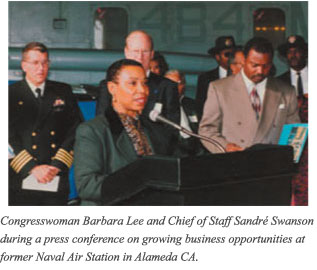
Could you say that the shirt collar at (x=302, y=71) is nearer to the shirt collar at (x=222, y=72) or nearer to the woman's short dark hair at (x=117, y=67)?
the shirt collar at (x=222, y=72)

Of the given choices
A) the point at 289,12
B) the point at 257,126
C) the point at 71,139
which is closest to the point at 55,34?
the point at 289,12

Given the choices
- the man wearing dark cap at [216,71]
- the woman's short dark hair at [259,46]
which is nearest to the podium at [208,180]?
the woman's short dark hair at [259,46]

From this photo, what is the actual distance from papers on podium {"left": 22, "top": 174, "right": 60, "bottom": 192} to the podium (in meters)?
1.28

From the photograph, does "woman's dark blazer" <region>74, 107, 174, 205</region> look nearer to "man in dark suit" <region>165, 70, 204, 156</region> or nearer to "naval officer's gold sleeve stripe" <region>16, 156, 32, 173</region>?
"man in dark suit" <region>165, 70, 204, 156</region>

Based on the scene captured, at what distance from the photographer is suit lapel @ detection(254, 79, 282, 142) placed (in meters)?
4.15

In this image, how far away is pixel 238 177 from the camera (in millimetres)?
2844

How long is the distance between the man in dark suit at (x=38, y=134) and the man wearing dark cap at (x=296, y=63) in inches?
63.2

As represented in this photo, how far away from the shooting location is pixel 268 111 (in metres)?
4.17

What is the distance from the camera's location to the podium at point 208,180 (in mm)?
2658

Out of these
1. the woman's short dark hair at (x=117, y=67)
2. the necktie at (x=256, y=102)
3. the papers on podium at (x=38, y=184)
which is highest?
the woman's short dark hair at (x=117, y=67)

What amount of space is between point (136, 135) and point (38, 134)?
111 centimetres

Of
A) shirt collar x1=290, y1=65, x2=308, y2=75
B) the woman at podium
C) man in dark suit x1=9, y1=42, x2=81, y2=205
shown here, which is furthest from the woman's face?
shirt collar x1=290, y1=65, x2=308, y2=75
